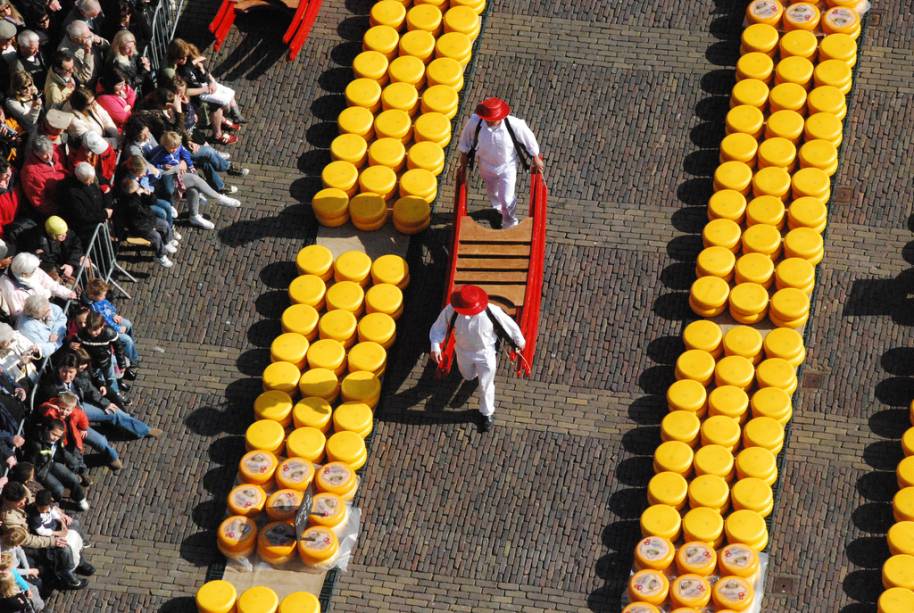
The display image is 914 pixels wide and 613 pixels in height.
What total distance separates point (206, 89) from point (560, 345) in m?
5.70

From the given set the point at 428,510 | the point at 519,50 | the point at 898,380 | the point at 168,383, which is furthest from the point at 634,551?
the point at 519,50

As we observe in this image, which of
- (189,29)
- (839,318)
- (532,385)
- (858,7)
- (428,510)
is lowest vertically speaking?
(428,510)

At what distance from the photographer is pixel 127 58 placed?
24594 millimetres

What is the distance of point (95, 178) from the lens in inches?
918

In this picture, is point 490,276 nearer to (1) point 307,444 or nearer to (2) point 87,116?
(1) point 307,444

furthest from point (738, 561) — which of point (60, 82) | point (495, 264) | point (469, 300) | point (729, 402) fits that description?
point (60, 82)

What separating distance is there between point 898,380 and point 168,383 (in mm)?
8758

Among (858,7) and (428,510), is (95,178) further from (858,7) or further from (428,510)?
(858,7)

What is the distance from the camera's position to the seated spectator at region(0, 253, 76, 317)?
72.7 feet

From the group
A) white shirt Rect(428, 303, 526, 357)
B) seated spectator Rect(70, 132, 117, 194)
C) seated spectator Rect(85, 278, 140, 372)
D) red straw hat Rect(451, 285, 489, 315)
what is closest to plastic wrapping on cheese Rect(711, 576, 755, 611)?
white shirt Rect(428, 303, 526, 357)

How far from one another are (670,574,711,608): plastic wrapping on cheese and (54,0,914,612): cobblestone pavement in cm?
76

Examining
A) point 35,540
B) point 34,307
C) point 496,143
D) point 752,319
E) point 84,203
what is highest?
point 496,143

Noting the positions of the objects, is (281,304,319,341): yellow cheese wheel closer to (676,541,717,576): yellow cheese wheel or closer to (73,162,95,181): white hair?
(73,162,95,181): white hair

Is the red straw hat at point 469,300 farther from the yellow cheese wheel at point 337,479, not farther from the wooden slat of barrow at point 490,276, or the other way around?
the yellow cheese wheel at point 337,479
